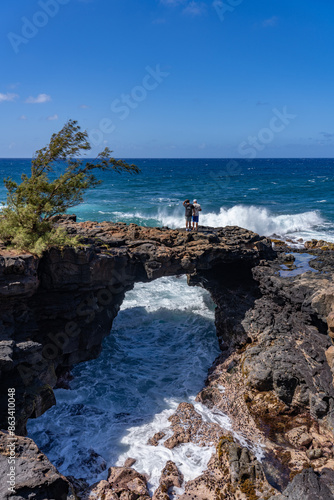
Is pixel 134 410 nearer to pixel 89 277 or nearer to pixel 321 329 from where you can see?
pixel 89 277

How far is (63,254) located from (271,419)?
868cm

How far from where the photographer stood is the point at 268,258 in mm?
17188

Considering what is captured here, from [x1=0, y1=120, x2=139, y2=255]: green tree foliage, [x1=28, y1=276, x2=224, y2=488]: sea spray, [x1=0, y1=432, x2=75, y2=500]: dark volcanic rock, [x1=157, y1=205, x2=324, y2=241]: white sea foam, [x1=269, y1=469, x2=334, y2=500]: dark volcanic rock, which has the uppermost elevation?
[x1=0, y1=120, x2=139, y2=255]: green tree foliage

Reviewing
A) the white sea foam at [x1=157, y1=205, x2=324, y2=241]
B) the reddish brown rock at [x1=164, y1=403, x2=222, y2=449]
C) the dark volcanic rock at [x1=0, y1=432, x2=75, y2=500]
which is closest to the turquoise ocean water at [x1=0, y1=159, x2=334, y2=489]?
the reddish brown rock at [x1=164, y1=403, x2=222, y2=449]

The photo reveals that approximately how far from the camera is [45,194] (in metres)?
12.7

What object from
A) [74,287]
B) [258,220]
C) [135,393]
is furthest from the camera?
[258,220]

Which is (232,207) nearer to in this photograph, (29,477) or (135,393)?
(135,393)

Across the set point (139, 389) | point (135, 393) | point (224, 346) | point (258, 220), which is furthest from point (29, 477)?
point (258, 220)

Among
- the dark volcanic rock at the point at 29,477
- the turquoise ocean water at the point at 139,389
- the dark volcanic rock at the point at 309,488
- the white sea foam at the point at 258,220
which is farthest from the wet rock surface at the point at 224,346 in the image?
the white sea foam at the point at 258,220

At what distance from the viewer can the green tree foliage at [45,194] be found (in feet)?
38.7

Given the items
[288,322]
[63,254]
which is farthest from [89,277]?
[288,322]

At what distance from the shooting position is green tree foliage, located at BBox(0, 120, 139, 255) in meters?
11.8

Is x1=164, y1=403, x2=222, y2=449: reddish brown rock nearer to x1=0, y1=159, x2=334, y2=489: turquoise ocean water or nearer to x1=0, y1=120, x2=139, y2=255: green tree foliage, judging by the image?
x1=0, y1=159, x2=334, y2=489: turquoise ocean water

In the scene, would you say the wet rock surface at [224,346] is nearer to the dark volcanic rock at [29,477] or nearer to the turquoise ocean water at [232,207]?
the dark volcanic rock at [29,477]
